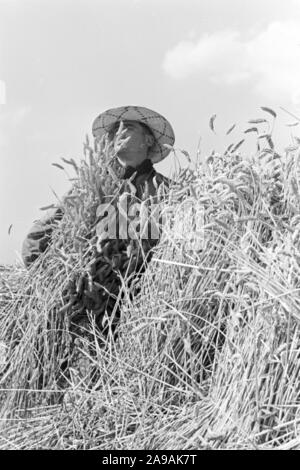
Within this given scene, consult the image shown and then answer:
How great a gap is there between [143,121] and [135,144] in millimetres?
151

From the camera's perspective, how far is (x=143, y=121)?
282 cm

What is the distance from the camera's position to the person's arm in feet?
7.23

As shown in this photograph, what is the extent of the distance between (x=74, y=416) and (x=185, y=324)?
340 mm

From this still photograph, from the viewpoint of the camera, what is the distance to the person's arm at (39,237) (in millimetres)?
2203

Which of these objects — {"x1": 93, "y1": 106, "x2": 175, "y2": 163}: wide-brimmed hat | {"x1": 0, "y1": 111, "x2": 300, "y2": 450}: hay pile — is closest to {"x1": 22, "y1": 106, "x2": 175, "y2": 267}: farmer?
{"x1": 93, "y1": 106, "x2": 175, "y2": 163}: wide-brimmed hat

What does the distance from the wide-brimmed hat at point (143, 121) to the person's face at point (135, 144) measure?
3 cm

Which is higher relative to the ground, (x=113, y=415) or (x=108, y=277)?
(x=108, y=277)

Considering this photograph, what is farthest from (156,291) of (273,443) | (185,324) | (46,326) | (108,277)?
(273,443)

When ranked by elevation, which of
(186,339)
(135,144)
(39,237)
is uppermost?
(135,144)

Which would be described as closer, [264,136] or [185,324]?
[185,324]

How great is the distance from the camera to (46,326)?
1959 millimetres

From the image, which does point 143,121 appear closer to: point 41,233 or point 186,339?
point 41,233

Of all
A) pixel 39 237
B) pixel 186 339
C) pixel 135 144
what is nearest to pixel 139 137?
pixel 135 144

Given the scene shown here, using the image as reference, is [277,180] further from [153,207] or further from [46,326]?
[46,326]
